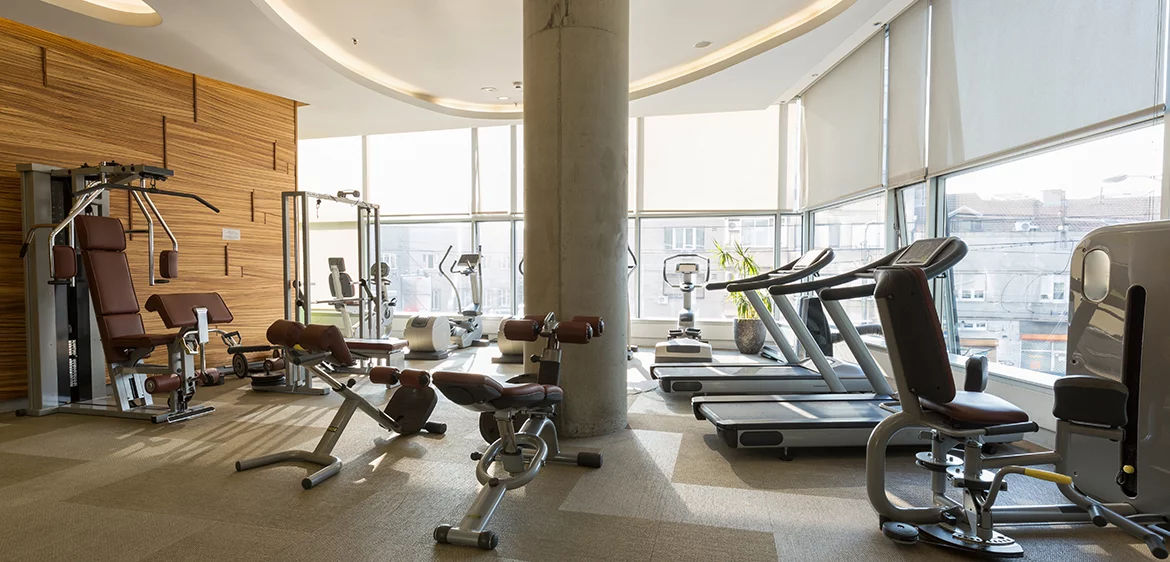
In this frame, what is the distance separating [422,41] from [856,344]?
4.52 meters

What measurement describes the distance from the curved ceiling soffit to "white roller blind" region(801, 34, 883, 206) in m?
1.05

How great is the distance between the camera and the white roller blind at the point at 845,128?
18.3ft

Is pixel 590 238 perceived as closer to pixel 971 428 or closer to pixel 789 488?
pixel 789 488

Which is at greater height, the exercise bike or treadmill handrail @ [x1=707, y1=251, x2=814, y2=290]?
treadmill handrail @ [x1=707, y1=251, x2=814, y2=290]

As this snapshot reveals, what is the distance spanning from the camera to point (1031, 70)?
3605 mm

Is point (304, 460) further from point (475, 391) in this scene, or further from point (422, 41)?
point (422, 41)

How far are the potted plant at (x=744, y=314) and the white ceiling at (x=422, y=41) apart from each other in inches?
75.0

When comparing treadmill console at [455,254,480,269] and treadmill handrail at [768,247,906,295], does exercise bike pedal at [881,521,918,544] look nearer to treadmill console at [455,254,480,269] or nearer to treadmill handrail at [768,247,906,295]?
treadmill handrail at [768,247,906,295]

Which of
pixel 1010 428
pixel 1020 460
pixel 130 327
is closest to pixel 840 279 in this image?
pixel 1010 428

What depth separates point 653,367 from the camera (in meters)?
5.33

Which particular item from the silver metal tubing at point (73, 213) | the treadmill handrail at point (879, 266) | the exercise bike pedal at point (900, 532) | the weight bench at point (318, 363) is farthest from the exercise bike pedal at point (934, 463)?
the silver metal tubing at point (73, 213)

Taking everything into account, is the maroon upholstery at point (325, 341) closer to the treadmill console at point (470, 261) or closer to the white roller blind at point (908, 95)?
the white roller blind at point (908, 95)

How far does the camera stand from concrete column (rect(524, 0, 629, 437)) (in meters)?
3.68

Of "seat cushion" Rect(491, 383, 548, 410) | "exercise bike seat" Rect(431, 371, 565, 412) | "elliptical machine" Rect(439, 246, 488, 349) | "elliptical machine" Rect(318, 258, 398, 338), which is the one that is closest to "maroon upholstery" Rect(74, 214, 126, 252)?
"elliptical machine" Rect(318, 258, 398, 338)
